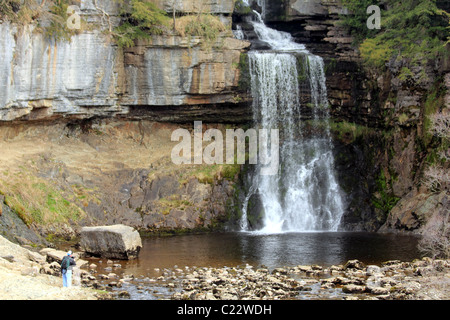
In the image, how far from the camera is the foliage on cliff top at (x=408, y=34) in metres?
29.8

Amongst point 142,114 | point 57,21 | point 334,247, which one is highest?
point 57,21

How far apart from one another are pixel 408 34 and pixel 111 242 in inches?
799

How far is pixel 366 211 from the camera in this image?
3178 cm

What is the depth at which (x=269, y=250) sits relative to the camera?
23.7m

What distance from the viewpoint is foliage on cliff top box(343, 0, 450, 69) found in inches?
1172

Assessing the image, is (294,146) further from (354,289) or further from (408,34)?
(354,289)

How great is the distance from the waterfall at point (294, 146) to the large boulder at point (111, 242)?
10.4 metres

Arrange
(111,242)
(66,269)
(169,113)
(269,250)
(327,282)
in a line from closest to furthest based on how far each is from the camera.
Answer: (66,269), (327,282), (111,242), (269,250), (169,113)

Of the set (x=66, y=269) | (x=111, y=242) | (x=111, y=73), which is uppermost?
(x=111, y=73)

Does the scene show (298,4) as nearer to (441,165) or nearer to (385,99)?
(385,99)

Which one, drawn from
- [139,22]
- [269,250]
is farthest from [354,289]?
[139,22]

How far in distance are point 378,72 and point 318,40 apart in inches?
209

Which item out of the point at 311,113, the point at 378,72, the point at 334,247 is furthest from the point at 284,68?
the point at 334,247

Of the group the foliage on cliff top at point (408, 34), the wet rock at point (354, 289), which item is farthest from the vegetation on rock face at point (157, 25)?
the wet rock at point (354, 289)
